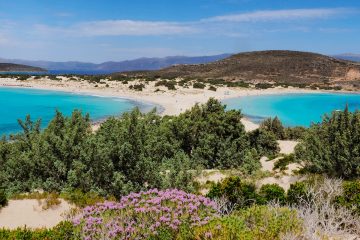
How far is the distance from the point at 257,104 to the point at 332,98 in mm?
21293

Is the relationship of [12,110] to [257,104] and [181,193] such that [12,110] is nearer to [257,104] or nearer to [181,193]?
[257,104]

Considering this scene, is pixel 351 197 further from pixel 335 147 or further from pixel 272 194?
pixel 335 147

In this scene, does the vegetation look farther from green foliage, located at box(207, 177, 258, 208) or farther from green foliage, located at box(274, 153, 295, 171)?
green foliage, located at box(274, 153, 295, 171)

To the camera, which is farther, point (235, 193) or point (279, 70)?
point (279, 70)

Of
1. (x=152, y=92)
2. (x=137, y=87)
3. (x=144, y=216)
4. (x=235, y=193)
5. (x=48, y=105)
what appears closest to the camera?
(x=144, y=216)

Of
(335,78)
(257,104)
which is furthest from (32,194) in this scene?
(335,78)

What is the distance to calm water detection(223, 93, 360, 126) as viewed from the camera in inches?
1969

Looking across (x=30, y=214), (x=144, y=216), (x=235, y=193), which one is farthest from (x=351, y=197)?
(x=30, y=214)

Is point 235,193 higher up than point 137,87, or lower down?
lower down

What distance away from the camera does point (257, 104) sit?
6078cm

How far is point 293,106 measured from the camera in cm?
6241

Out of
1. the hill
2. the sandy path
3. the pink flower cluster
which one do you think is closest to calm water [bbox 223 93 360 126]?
the hill

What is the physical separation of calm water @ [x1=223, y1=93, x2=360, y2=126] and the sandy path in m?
35.1

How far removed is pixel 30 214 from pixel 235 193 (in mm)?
5974
